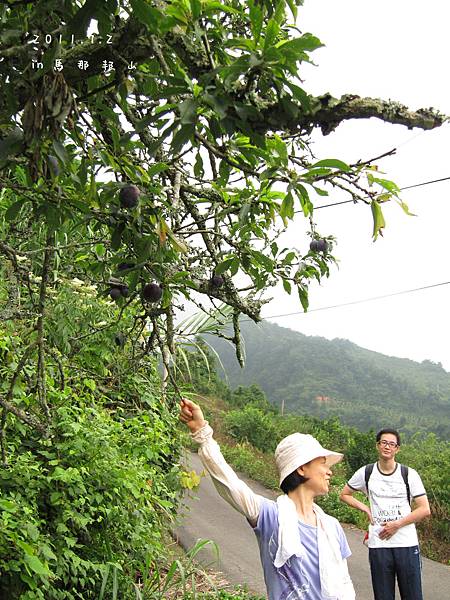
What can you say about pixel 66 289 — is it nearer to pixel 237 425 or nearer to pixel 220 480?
pixel 220 480

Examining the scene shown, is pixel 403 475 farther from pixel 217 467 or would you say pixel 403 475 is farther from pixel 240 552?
pixel 240 552

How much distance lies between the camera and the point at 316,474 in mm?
2084

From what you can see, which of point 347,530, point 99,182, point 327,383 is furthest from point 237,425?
point 327,383

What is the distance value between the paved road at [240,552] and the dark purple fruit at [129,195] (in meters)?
3.27

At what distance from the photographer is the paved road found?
552 cm

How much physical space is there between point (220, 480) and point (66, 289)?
199 centimetres

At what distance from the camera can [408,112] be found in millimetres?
1106

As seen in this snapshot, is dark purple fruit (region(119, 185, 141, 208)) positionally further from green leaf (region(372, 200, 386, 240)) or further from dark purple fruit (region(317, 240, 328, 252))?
dark purple fruit (region(317, 240, 328, 252))

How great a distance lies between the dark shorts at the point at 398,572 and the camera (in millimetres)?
3326

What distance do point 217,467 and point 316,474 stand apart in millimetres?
377

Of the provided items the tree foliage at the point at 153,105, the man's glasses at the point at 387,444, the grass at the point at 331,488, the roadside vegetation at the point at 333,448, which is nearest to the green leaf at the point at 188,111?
the tree foliage at the point at 153,105

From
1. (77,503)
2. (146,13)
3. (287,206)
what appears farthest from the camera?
(77,503)

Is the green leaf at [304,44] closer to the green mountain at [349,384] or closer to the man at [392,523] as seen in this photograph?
the man at [392,523]

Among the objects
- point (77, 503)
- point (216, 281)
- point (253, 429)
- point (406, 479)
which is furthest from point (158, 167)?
point (253, 429)
